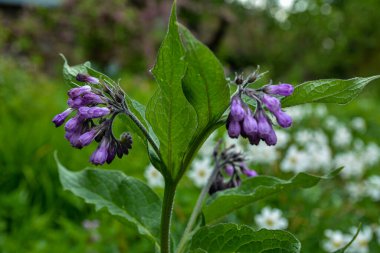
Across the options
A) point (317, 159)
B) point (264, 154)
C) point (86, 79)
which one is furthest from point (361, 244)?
point (86, 79)

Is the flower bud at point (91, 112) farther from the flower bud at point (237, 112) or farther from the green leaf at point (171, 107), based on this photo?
the flower bud at point (237, 112)

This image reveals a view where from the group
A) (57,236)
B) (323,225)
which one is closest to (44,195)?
(57,236)

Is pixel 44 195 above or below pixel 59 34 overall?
above

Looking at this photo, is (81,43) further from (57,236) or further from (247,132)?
(247,132)

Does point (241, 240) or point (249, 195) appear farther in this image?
point (249, 195)

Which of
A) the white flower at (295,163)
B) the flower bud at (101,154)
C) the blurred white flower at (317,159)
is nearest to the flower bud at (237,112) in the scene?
the flower bud at (101,154)

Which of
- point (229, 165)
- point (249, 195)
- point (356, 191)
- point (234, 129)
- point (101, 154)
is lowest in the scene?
point (356, 191)

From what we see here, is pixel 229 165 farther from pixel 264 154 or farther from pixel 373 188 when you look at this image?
pixel 373 188
